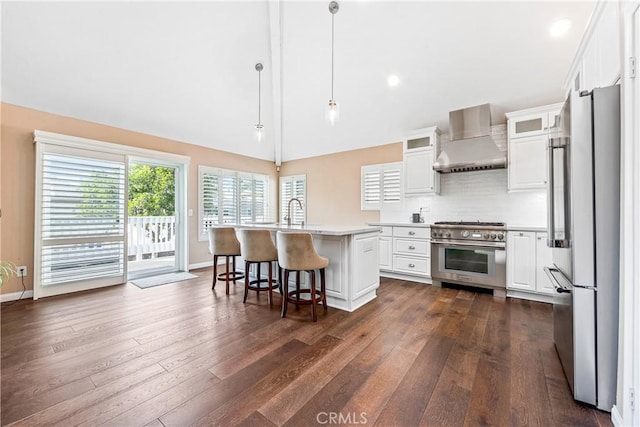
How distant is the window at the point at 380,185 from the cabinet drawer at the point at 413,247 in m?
1.08

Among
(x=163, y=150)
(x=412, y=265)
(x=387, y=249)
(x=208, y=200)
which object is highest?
(x=163, y=150)

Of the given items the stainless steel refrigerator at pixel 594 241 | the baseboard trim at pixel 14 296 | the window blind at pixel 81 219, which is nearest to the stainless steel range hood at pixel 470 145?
the stainless steel refrigerator at pixel 594 241

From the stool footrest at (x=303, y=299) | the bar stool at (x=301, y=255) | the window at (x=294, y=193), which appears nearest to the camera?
the bar stool at (x=301, y=255)

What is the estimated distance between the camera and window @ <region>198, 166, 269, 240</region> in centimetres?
556

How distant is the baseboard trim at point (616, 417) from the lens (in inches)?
54.2

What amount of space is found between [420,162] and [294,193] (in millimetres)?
3397

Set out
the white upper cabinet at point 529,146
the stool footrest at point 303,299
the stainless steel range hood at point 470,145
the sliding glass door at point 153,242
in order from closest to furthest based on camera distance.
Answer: the stool footrest at point 303,299, the white upper cabinet at point 529,146, the stainless steel range hood at point 470,145, the sliding glass door at point 153,242

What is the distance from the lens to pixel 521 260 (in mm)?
3490

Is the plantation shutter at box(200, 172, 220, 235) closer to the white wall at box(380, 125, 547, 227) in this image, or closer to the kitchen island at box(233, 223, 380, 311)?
the kitchen island at box(233, 223, 380, 311)

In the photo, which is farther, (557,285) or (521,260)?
(521,260)

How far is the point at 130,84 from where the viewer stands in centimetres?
390

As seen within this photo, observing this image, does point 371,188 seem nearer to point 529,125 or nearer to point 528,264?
point 529,125

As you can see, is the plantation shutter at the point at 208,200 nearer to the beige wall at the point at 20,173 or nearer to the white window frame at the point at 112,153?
the white window frame at the point at 112,153

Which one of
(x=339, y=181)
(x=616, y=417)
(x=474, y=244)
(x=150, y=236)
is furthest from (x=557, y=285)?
(x=150, y=236)
